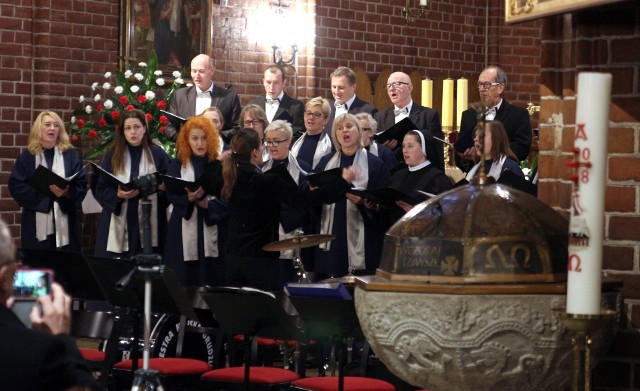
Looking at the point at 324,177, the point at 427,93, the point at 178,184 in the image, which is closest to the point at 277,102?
the point at 427,93

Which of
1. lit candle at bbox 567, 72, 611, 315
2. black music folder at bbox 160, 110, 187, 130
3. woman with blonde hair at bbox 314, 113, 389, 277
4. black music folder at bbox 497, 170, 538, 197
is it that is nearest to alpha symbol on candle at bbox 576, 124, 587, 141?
lit candle at bbox 567, 72, 611, 315

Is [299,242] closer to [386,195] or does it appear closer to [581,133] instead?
[386,195]

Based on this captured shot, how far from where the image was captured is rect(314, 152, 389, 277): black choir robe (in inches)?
366

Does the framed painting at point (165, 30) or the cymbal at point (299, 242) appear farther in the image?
the framed painting at point (165, 30)

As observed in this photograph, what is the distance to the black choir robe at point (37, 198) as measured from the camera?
416 inches

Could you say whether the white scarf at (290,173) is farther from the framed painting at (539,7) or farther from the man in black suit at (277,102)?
the framed painting at (539,7)

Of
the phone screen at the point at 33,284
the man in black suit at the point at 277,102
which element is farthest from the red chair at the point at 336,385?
the man in black suit at the point at 277,102

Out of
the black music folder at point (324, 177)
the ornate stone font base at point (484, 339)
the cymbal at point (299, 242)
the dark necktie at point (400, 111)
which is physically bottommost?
the ornate stone font base at point (484, 339)

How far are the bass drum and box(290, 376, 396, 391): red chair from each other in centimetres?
183

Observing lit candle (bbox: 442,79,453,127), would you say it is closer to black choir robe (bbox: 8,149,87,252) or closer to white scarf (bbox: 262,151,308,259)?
white scarf (bbox: 262,151,308,259)

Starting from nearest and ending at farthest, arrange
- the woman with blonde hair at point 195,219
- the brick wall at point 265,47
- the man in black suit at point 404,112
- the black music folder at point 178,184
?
1. the black music folder at point 178,184
2. the woman with blonde hair at point 195,219
3. the man in black suit at point 404,112
4. the brick wall at point 265,47

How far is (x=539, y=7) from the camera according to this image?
12.2ft

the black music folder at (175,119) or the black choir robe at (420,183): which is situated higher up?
the black music folder at (175,119)

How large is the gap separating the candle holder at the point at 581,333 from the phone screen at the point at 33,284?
125 centimetres
